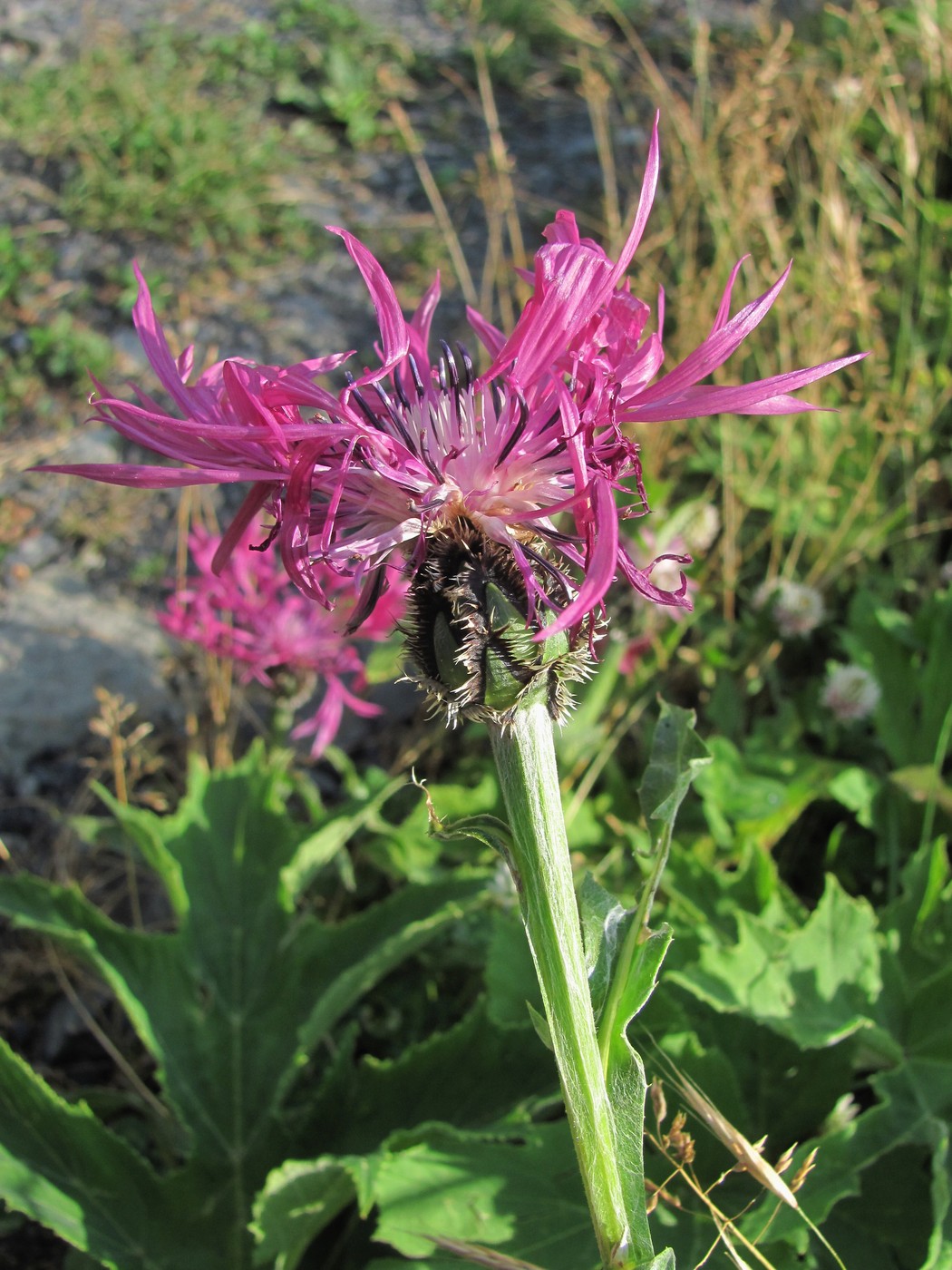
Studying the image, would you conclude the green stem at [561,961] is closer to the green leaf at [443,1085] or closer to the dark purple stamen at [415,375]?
the dark purple stamen at [415,375]

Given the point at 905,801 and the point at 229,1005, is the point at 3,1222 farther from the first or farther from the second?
the point at 905,801

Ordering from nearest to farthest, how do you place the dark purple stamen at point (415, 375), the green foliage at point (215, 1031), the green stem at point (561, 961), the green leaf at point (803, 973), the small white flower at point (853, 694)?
the green stem at point (561, 961) → the dark purple stamen at point (415, 375) → the green leaf at point (803, 973) → the green foliage at point (215, 1031) → the small white flower at point (853, 694)

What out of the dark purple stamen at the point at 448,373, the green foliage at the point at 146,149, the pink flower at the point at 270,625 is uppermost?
the green foliage at the point at 146,149

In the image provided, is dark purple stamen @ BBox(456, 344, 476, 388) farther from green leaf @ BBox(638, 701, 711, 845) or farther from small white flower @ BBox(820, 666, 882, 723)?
small white flower @ BBox(820, 666, 882, 723)

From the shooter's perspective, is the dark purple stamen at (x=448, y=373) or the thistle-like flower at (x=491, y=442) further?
the dark purple stamen at (x=448, y=373)

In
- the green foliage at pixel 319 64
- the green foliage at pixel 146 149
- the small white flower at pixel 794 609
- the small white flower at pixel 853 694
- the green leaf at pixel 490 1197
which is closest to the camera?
the green leaf at pixel 490 1197

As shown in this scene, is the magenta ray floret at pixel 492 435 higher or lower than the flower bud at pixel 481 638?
higher

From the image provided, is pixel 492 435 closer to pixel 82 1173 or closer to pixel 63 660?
pixel 82 1173

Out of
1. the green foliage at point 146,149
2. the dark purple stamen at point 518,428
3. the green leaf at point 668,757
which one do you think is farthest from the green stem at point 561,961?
the green foliage at point 146,149

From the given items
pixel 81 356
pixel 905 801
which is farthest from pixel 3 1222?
pixel 81 356
